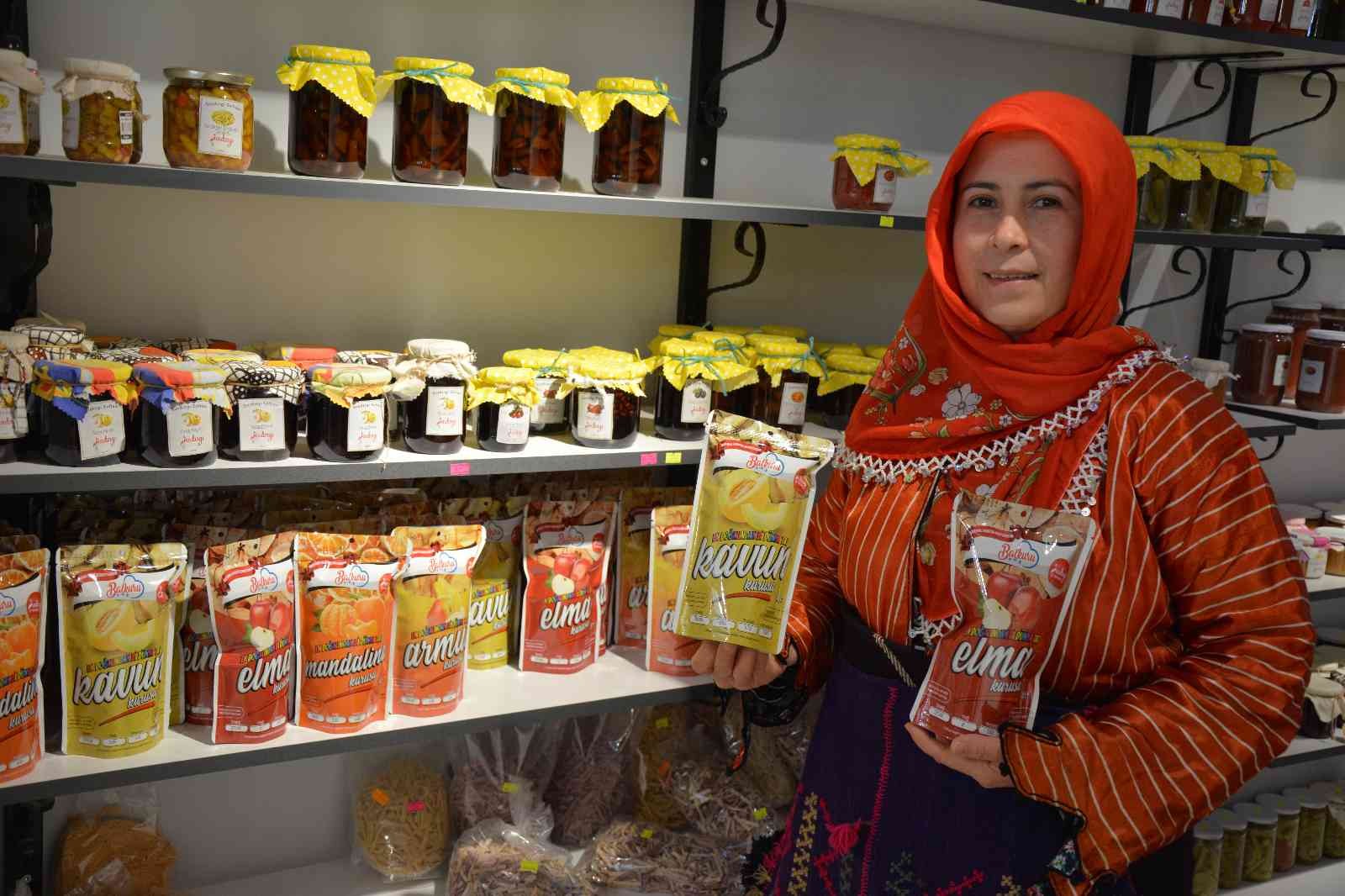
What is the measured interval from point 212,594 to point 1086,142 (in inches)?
55.7

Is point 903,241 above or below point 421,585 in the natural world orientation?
above

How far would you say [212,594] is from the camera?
1743 mm

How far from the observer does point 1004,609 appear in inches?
54.4

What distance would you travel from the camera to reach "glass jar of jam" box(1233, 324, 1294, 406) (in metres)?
2.74

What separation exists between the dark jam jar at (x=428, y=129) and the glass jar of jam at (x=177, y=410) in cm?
44

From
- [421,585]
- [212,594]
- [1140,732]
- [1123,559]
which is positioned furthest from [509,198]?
[1140,732]

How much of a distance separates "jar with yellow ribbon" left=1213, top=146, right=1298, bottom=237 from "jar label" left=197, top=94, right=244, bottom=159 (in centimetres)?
203

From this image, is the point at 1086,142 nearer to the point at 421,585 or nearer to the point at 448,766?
the point at 421,585

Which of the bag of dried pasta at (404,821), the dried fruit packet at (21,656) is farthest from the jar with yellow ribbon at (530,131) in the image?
the bag of dried pasta at (404,821)

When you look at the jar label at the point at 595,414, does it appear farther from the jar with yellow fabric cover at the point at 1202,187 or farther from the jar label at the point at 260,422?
the jar with yellow fabric cover at the point at 1202,187

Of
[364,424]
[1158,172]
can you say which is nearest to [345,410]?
[364,424]

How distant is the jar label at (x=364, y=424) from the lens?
1.77 meters

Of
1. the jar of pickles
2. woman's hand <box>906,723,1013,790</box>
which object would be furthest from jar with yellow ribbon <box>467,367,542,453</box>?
woman's hand <box>906,723,1013,790</box>

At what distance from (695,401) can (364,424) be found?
605 millimetres
